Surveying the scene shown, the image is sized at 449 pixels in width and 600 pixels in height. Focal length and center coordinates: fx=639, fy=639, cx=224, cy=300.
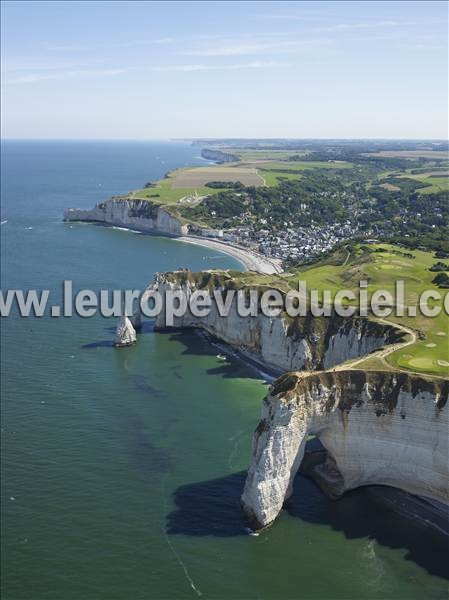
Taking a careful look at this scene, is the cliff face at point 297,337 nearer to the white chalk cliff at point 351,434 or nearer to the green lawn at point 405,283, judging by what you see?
the green lawn at point 405,283

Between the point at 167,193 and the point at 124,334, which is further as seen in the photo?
the point at 167,193

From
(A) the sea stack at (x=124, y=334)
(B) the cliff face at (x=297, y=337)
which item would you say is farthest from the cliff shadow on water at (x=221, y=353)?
(A) the sea stack at (x=124, y=334)

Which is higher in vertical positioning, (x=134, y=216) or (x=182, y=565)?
(x=134, y=216)

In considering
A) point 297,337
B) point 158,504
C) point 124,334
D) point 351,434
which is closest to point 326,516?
point 351,434

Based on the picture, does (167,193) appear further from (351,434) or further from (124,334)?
(351,434)

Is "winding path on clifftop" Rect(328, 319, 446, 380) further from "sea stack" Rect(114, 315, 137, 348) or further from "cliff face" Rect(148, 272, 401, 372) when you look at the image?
"sea stack" Rect(114, 315, 137, 348)

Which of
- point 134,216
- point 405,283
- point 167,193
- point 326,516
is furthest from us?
point 167,193

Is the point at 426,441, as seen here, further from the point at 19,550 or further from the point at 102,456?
the point at 19,550
